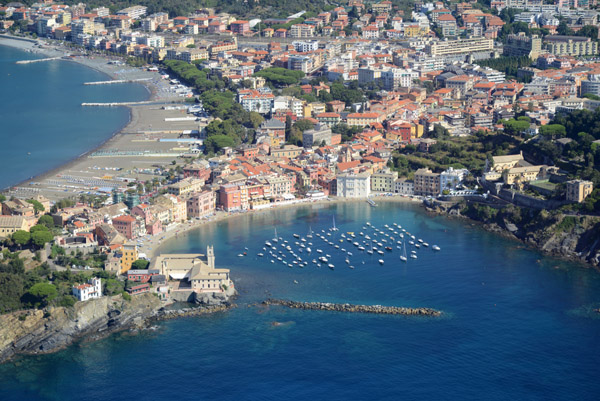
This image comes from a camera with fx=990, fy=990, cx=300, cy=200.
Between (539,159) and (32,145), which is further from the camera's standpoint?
(32,145)

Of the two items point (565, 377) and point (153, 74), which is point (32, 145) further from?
point (565, 377)

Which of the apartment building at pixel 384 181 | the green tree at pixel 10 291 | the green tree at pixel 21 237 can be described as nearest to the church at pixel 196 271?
the green tree at pixel 10 291

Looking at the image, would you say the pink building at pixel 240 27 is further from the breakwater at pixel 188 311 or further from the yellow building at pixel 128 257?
the breakwater at pixel 188 311

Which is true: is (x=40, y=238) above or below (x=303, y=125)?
below

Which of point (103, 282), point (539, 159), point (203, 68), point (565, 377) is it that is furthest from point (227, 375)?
point (203, 68)

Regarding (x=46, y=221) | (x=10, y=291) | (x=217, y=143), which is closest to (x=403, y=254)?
(x=46, y=221)

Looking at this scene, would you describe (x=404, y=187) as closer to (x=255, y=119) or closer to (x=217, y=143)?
(x=217, y=143)
